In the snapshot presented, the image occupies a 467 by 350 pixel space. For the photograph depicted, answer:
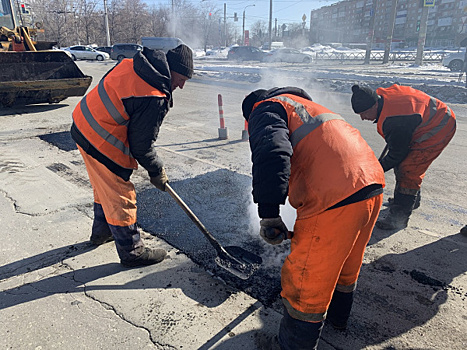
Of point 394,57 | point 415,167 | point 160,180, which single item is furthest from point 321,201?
point 394,57

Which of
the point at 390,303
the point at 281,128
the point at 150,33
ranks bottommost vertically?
the point at 390,303

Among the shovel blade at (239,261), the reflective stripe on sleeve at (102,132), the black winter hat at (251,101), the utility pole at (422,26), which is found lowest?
the shovel blade at (239,261)

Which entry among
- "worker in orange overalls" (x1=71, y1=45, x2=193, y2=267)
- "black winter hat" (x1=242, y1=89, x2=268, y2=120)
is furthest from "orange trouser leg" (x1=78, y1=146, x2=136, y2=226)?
"black winter hat" (x1=242, y1=89, x2=268, y2=120)

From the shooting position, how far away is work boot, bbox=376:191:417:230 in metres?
3.53

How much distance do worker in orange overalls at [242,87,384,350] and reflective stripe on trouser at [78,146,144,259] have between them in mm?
1303

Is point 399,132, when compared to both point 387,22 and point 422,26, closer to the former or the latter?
point 422,26

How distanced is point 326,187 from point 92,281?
6.55ft

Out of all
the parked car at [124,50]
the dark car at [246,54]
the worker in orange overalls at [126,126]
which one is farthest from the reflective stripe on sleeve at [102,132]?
the dark car at [246,54]

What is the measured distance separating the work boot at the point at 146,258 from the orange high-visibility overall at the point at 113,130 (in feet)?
0.99

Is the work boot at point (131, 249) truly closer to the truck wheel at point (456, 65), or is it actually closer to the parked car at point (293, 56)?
the truck wheel at point (456, 65)

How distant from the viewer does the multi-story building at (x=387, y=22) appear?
55.7m

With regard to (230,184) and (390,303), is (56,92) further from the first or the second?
(390,303)

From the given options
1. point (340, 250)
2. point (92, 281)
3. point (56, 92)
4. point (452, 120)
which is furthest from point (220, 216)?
point (56, 92)

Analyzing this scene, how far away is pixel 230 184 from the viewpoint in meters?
4.53
